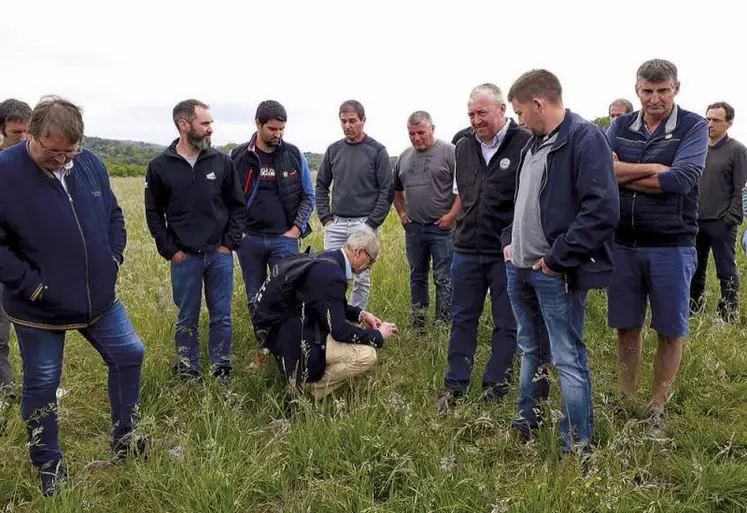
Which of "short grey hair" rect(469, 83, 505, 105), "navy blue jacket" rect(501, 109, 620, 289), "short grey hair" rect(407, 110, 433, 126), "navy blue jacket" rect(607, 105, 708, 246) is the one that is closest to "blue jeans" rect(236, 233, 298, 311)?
"short grey hair" rect(407, 110, 433, 126)

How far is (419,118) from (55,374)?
151 inches

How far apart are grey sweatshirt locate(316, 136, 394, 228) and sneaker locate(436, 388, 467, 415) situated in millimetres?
2168

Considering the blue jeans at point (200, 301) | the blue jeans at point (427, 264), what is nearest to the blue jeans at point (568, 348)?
the blue jeans at point (427, 264)

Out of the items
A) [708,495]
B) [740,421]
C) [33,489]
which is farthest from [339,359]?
[740,421]

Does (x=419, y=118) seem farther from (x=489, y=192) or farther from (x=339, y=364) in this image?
(x=339, y=364)

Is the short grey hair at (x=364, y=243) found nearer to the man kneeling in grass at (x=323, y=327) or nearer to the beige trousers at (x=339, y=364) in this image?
the man kneeling in grass at (x=323, y=327)

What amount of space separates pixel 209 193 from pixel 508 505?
3.13 meters

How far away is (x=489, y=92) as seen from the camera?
3.88 meters

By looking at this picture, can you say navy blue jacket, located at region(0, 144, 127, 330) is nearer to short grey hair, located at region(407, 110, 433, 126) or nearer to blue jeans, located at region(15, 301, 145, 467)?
blue jeans, located at region(15, 301, 145, 467)

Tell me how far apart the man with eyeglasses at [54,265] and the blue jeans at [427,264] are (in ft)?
9.67

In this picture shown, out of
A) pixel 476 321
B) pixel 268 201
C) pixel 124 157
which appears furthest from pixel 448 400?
pixel 124 157

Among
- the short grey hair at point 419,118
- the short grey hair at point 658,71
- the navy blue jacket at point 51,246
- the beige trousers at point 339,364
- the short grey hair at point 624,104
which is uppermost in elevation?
the short grey hair at point 624,104

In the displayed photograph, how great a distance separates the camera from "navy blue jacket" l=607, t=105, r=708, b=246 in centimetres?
327

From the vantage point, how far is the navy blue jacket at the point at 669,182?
10.7 feet
